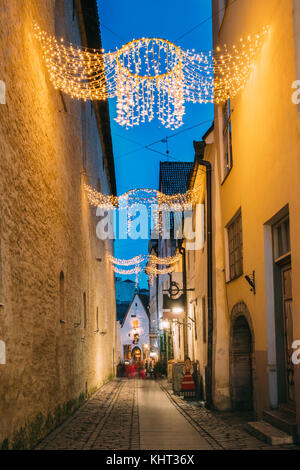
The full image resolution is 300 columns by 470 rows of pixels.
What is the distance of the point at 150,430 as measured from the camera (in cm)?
952

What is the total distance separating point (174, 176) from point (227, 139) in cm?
2002

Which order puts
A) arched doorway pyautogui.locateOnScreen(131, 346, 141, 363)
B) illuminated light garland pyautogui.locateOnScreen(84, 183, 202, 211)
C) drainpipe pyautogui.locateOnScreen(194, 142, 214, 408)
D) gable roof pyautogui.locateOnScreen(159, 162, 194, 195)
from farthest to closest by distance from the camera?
arched doorway pyautogui.locateOnScreen(131, 346, 141, 363) < gable roof pyautogui.locateOnScreen(159, 162, 194, 195) < illuminated light garland pyautogui.locateOnScreen(84, 183, 202, 211) < drainpipe pyautogui.locateOnScreen(194, 142, 214, 408)

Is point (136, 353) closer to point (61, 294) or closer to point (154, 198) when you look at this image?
point (154, 198)

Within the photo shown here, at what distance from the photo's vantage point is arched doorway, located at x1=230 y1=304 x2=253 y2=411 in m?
11.9

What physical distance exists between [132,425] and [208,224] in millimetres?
5580

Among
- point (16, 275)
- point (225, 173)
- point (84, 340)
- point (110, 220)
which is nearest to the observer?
point (16, 275)

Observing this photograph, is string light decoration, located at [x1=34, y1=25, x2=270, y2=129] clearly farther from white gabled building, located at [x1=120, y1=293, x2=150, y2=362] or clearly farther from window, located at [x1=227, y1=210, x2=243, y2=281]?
white gabled building, located at [x1=120, y1=293, x2=150, y2=362]

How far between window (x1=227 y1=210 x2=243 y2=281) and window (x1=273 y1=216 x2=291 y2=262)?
2.36m

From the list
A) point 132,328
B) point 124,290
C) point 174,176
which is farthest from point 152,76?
point 124,290

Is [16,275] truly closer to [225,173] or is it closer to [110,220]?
[225,173]

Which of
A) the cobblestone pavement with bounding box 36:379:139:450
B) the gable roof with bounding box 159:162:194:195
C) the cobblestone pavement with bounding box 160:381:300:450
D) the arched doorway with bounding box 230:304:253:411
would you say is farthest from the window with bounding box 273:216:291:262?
the gable roof with bounding box 159:162:194:195

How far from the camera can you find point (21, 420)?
24.1 feet

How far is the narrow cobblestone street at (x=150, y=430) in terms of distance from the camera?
789cm
